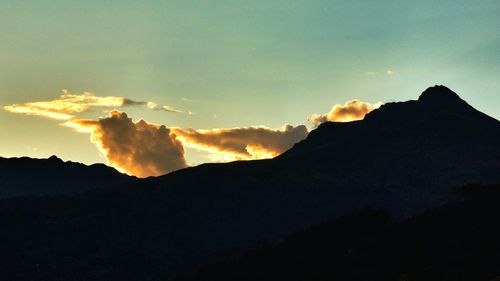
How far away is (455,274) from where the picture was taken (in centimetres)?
12888

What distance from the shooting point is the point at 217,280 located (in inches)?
7653

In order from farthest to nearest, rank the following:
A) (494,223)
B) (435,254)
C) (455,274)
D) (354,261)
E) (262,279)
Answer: (262,279) < (354,261) < (494,223) < (435,254) < (455,274)

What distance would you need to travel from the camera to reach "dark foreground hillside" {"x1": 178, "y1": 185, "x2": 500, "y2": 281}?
13332 cm

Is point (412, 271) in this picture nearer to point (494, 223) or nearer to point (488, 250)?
point (488, 250)

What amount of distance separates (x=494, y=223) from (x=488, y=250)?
18811 mm

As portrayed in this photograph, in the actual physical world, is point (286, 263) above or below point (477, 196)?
below

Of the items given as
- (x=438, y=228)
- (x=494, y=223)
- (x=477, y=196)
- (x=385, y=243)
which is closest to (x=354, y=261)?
(x=385, y=243)

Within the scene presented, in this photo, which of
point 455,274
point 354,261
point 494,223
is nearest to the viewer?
point 455,274

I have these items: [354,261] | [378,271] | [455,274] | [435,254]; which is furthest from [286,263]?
[455,274]

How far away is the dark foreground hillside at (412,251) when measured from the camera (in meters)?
133

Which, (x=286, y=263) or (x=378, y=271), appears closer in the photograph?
(x=378, y=271)

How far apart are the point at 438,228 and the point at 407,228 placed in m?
7.18

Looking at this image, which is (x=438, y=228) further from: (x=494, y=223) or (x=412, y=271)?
(x=412, y=271)

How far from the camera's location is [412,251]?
14838 centimetres
